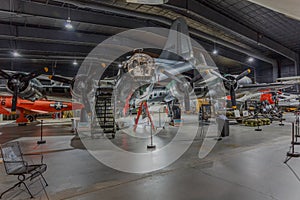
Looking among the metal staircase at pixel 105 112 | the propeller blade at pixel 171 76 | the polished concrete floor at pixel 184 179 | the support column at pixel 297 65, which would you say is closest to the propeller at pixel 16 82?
the metal staircase at pixel 105 112

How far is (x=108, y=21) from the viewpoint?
1016 centimetres

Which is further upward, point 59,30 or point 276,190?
point 59,30

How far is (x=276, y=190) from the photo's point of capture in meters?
3.12

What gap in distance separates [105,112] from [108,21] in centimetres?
535

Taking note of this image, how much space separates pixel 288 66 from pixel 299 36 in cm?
786

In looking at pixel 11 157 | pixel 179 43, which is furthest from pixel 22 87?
pixel 179 43

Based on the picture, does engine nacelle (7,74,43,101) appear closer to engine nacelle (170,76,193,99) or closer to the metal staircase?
the metal staircase

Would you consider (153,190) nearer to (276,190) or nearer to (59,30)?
(276,190)

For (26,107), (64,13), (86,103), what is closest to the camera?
(64,13)

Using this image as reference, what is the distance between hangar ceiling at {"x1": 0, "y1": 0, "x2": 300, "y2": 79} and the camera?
27.8 ft

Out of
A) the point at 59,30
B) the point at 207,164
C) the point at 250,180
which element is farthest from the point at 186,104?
the point at 59,30

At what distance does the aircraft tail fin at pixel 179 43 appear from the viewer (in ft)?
37.1

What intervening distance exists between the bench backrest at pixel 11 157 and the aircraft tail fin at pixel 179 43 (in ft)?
33.8

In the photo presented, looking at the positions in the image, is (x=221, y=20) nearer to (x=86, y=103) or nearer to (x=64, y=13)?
(x=64, y=13)
